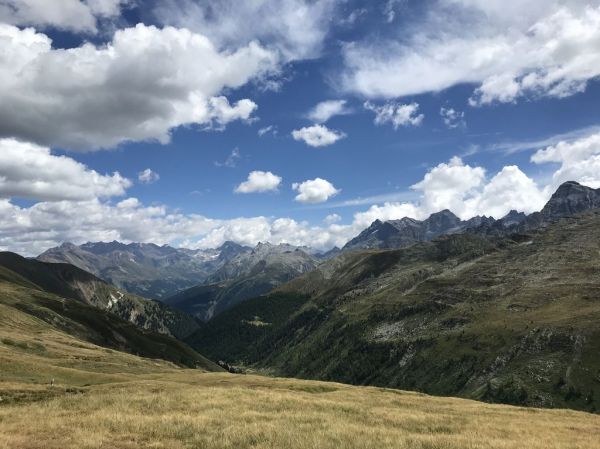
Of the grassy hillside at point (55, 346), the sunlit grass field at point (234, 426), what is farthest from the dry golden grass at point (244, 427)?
the grassy hillside at point (55, 346)

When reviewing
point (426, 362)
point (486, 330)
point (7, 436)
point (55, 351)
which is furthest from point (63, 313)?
point (7, 436)

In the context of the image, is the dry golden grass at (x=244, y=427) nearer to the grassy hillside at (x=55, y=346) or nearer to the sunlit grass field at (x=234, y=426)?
the sunlit grass field at (x=234, y=426)

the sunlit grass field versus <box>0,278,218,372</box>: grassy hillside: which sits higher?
the sunlit grass field

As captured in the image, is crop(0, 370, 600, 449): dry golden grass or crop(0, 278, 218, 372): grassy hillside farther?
crop(0, 278, 218, 372): grassy hillside

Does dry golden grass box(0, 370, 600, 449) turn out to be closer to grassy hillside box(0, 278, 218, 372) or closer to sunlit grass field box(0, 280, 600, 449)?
sunlit grass field box(0, 280, 600, 449)

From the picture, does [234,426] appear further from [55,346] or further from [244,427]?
[55,346]

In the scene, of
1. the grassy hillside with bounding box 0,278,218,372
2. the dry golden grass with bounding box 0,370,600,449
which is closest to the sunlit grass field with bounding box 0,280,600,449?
the dry golden grass with bounding box 0,370,600,449

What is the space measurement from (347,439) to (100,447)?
10570mm

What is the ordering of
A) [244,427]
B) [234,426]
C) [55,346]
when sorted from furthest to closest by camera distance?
[55,346]
[234,426]
[244,427]

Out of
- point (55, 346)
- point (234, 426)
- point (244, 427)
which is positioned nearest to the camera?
point (244, 427)

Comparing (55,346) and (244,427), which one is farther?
(55,346)

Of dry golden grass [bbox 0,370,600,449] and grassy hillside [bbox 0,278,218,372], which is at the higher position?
dry golden grass [bbox 0,370,600,449]

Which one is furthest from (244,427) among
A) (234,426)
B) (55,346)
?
(55,346)

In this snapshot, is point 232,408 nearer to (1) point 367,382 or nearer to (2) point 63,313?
(1) point 367,382
